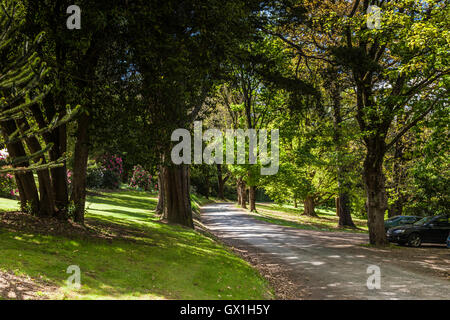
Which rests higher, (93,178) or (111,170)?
(111,170)

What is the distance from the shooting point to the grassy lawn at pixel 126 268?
645 centimetres

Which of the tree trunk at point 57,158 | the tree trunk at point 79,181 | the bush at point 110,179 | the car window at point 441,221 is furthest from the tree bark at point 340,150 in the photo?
the bush at point 110,179

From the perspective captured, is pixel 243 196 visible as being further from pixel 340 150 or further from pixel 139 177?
pixel 340 150

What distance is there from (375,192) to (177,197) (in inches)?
388

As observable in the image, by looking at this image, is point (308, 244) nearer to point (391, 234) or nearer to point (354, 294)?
point (391, 234)

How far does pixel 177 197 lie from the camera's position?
18.7 metres

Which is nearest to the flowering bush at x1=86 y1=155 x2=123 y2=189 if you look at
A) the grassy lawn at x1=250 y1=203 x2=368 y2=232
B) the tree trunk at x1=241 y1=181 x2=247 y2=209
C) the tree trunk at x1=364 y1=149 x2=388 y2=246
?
the tree trunk at x1=241 y1=181 x2=247 y2=209

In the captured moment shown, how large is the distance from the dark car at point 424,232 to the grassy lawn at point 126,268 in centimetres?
1180

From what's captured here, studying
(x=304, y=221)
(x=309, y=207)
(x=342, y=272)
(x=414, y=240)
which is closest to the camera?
(x=342, y=272)

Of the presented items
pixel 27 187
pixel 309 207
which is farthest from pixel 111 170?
pixel 27 187

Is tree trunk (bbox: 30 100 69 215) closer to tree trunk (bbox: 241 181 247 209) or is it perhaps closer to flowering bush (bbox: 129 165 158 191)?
flowering bush (bbox: 129 165 158 191)

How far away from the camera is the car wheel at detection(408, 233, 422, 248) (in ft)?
Result: 61.0
